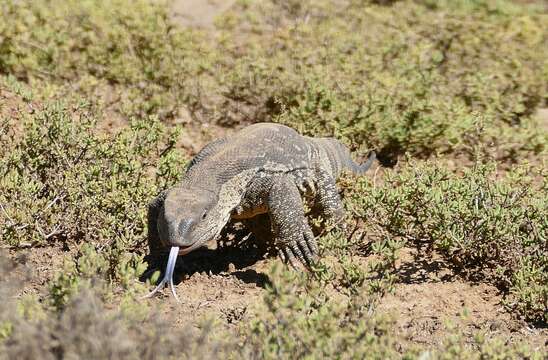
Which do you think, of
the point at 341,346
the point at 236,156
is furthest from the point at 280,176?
the point at 341,346

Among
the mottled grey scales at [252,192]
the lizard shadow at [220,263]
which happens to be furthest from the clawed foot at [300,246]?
the lizard shadow at [220,263]

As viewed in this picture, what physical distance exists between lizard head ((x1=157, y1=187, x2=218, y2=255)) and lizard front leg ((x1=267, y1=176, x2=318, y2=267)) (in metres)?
0.47

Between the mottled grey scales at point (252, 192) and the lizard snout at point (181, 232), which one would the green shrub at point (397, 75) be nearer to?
the mottled grey scales at point (252, 192)

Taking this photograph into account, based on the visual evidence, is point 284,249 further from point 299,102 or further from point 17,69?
point 17,69

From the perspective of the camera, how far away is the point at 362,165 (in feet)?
21.9

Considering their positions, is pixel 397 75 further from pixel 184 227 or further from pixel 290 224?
pixel 184 227

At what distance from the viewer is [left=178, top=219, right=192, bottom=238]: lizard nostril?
447cm

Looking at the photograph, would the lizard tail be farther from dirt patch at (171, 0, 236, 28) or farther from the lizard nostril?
dirt patch at (171, 0, 236, 28)

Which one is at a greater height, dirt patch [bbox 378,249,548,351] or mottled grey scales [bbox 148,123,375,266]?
mottled grey scales [bbox 148,123,375,266]

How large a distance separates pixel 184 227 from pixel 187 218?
0.06 meters

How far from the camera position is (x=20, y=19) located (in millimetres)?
8188

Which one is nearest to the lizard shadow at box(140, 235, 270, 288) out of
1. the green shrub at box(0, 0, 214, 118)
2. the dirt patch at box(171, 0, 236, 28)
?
the green shrub at box(0, 0, 214, 118)

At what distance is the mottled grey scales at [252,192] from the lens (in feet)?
15.1

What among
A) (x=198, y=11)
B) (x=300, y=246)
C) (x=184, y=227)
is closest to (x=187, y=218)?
(x=184, y=227)
